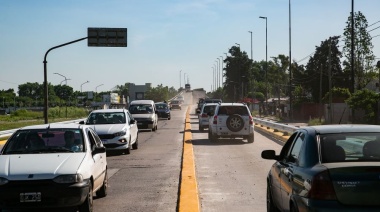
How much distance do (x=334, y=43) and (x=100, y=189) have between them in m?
99.4

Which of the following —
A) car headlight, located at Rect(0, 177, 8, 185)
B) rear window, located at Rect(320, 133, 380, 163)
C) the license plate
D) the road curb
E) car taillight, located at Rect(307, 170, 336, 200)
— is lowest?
the road curb

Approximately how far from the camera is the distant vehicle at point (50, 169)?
8539mm

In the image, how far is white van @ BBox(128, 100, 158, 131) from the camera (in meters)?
38.0

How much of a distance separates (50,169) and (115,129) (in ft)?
39.2

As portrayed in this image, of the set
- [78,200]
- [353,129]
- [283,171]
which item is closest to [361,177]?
[353,129]

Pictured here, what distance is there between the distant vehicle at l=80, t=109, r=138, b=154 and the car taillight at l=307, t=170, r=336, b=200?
14.8 metres

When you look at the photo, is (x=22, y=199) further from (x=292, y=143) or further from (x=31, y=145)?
(x=292, y=143)

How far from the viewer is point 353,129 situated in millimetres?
6805

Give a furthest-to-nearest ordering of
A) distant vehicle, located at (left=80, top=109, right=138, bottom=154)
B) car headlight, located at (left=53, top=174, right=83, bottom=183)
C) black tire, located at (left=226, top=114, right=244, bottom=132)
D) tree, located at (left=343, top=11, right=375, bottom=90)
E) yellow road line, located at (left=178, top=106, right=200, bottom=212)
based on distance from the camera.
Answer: tree, located at (left=343, top=11, right=375, bottom=90)
black tire, located at (left=226, top=114, right=244, bottom=132)
distant vehicle, located at (left=80, top=109, right=138, bottom=154)
yellow road line, located at (left=178, top=106, right=200, bottom=212)
car headlight, located at (left=53, top=174, right=83, bottom=183)

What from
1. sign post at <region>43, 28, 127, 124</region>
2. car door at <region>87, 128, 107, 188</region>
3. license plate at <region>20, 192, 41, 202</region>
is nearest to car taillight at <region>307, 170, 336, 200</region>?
license plate at <region>20, 192, 41, 202</region>

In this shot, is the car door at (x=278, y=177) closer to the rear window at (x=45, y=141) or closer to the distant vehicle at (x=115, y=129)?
the rear window at (x=45, y=141)

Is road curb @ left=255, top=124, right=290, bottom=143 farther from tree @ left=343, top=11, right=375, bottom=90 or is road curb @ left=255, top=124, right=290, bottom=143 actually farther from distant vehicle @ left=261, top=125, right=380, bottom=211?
tree @ left=343, top=11, right=375, bottom=90

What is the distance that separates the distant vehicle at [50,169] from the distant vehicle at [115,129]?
31.2 ft

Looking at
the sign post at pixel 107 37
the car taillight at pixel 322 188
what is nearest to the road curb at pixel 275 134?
the sign post at pixel 107 37
